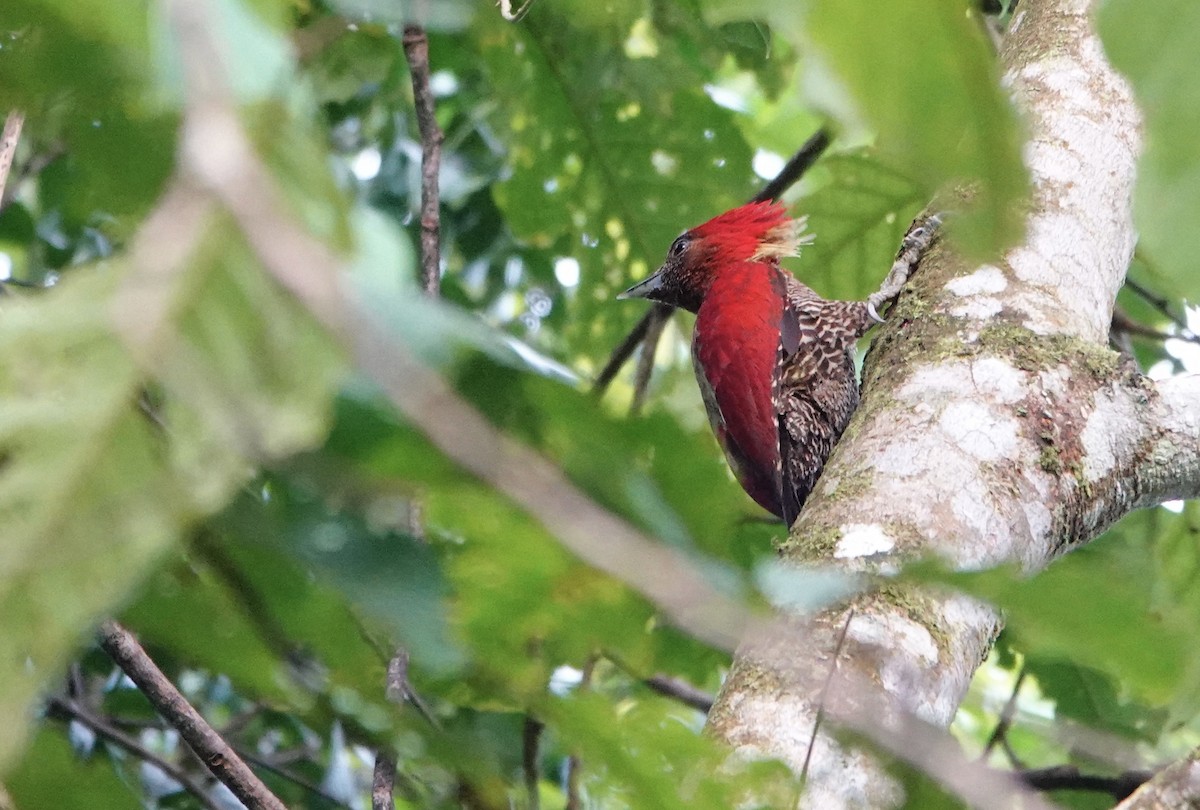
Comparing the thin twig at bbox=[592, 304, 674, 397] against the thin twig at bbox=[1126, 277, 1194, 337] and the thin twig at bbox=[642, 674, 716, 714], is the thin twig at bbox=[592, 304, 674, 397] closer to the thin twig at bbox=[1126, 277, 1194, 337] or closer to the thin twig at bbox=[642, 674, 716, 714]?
the thin twig at bbox=[642, 674, 716, 714]

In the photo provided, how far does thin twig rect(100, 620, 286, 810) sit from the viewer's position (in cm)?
90

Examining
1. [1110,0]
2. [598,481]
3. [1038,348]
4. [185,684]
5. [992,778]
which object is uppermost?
[1110,0]

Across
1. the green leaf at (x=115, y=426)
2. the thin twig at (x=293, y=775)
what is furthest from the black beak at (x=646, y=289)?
the green leaf at (x=115, y=426)

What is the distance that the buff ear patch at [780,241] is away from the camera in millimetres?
3617

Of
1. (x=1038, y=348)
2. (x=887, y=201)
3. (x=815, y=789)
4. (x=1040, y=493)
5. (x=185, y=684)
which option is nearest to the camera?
(x=815, y=789)

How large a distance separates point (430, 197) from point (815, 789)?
39.5 inches

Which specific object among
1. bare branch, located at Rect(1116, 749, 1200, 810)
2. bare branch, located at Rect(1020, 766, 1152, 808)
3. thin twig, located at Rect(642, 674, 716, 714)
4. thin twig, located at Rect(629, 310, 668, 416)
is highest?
bare branch, located at Rect(1116, 749, 1200, 810)

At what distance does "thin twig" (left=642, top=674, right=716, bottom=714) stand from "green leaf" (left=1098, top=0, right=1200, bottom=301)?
6.33 feet

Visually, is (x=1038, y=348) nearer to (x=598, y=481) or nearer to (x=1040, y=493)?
(x=1040, y=493)

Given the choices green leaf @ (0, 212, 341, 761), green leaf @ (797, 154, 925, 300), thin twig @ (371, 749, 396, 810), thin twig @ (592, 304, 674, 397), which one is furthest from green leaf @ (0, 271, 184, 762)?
green leaf @ (797, 154, 925, 300)

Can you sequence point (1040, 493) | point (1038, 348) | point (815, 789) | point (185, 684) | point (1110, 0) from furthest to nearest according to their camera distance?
point (185, 684)
point (1038, 348)
point (1040, 493)
point (815, 789)
point (1110, 0)

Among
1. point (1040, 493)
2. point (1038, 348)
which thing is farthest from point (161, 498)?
point (1038, 348)

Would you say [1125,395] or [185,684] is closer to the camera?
[1125,395]

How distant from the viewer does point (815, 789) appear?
1.10 m
